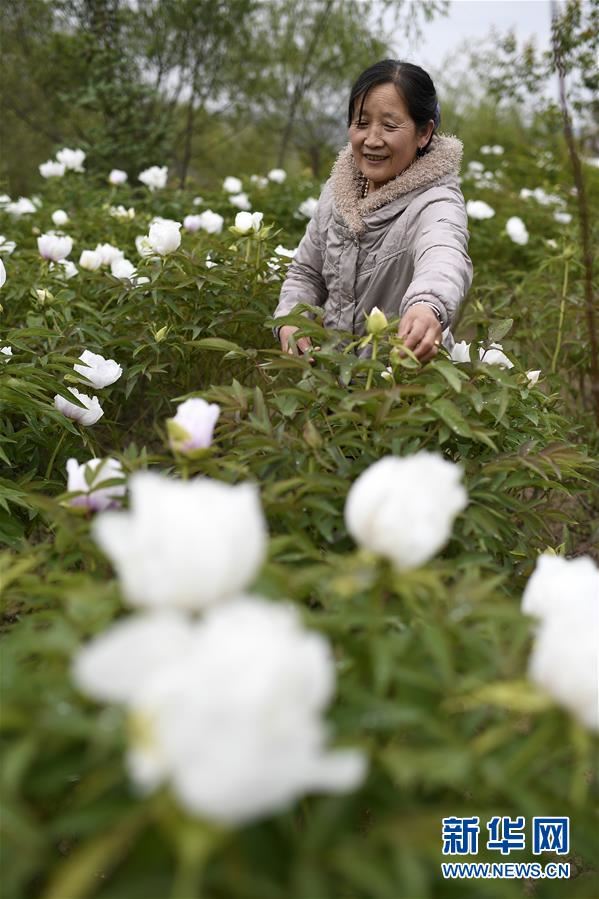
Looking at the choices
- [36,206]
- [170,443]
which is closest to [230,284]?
[170,443]

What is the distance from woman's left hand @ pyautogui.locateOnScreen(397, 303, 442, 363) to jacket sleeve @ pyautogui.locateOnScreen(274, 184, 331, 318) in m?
0.86

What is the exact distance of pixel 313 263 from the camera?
9.07ft

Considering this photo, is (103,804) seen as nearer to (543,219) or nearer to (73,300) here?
(73,300)

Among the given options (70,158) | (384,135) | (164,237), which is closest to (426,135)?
(384,135)

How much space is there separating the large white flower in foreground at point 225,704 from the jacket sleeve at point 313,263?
2.10 metres

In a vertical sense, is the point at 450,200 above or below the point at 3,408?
above

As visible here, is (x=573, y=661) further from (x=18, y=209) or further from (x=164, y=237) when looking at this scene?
(x=18, y=209)

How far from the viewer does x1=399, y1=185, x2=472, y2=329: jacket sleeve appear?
6.54ft

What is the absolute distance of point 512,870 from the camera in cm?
115

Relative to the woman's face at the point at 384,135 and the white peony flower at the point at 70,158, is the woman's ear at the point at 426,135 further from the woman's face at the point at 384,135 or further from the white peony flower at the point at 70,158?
the white peony flower at the point at 70,158

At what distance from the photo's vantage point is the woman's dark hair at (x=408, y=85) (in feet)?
8.10

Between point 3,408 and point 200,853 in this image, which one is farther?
point 3,408

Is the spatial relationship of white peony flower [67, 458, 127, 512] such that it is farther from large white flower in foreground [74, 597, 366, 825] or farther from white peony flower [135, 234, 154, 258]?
white peony flower [135, 234, 154, 258]

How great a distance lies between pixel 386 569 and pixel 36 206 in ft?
15.7
